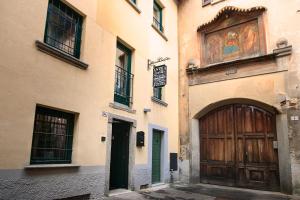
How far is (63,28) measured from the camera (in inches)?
259

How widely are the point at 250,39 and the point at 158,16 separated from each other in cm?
397

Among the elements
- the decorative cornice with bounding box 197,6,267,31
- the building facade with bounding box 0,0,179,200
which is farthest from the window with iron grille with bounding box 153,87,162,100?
the decorative cornice with bounding box 197,6,267,31

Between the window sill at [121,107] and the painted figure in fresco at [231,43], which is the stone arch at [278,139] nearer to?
the painted figure in fresco at [231,43]

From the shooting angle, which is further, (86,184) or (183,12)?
(183,12)

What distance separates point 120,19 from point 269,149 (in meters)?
7.00

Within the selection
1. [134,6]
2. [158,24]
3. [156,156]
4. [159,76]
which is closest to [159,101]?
[159,76]

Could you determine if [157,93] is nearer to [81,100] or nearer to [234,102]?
[234,102]

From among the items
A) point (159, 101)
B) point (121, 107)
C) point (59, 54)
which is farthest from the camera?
point (159, 101)

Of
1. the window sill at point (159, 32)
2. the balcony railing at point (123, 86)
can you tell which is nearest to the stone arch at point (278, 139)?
the window sill at point (159, 32)

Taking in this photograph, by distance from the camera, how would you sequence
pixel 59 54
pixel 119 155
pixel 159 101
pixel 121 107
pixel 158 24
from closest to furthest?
pixel 59 54, pixel 121 107, pixel 119 155, pixel 159 101, pixel 158 24

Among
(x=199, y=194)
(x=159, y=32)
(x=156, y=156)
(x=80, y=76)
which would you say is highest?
(x=159, y=32)

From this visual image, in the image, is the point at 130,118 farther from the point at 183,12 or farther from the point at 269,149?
the point at 183,12

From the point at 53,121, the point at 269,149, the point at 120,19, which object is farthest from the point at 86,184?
the point at 269,149

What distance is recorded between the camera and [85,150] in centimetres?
654
